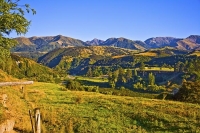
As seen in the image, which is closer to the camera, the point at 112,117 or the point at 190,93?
the point at 112,117

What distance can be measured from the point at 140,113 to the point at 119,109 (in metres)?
3.57

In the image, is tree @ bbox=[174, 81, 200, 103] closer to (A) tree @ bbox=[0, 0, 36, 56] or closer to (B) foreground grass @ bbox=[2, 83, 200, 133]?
(B) foreground grass @ bbox=[2, 83, 200, 133]

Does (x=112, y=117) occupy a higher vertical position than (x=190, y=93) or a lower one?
higher

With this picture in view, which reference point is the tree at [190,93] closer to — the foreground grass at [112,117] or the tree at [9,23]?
the foreground grass at [112,117]

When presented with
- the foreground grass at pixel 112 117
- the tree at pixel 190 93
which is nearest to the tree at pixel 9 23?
the foreground grass at pixel 112 117

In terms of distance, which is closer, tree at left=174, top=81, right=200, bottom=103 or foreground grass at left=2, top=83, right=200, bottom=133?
foreground grass at left=2, top=83, right=200, bottom=133

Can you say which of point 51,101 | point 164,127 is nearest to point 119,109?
point 164,127

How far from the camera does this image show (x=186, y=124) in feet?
89.2

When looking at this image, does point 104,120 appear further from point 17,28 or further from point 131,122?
point 17,28

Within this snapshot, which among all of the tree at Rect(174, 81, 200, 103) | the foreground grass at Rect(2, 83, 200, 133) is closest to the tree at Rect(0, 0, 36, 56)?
the foreground grass at Rect(2, 83, 200, 133)

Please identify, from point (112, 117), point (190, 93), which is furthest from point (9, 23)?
point (190, 93)

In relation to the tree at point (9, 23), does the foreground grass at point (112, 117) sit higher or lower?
lower

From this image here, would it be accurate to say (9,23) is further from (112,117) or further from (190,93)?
(190,93)

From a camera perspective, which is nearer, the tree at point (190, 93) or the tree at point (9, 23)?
the tree at point (9, 23)
